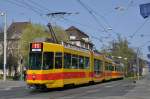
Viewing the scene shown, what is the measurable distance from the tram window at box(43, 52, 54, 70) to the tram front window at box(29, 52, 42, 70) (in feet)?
0.93

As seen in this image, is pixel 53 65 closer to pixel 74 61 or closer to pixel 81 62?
pixel 74 61

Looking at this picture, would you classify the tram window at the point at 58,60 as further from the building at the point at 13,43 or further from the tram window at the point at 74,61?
the building at the point at 13,43

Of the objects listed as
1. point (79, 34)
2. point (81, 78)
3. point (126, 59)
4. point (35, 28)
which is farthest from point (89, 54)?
point (79, 34)

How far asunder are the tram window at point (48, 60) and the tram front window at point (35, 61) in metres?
0.28

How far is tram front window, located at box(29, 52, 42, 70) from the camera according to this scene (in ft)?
99.9

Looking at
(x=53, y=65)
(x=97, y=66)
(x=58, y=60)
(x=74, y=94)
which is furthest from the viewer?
(x=97, y=66)

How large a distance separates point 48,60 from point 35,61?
0.87 metres

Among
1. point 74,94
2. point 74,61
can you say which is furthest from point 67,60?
point 74,94

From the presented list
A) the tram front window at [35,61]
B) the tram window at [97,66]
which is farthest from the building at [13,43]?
the tram front window at [35,61]

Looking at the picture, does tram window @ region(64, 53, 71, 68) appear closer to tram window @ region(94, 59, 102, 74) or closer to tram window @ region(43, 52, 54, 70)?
tram window @ region(43, 52, 54, 70)

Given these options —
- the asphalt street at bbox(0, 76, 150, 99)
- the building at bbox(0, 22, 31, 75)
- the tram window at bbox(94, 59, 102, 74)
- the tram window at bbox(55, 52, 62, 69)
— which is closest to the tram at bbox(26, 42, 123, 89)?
the tram window at bbox(55, 52, 62, 69)

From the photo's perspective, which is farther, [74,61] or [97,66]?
[97,66]

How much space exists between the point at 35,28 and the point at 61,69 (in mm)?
59875

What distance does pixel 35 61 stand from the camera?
30.6m
